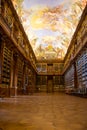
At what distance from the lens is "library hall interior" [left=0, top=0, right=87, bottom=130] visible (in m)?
11.4

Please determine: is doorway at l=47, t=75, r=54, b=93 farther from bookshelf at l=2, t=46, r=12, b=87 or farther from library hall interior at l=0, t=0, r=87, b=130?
bookshelf at l=2, t=46, r=12, b=87

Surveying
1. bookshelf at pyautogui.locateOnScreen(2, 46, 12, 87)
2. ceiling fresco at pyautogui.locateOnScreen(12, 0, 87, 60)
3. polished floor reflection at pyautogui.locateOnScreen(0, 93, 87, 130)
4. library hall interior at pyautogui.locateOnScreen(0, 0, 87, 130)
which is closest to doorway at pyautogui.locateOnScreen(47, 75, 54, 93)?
library hall interior at pyautogui.locateOnScreen(0, 0, 87, 130)

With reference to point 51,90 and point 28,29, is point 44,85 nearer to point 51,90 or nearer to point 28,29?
point 51,90

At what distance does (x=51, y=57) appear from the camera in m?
35.3

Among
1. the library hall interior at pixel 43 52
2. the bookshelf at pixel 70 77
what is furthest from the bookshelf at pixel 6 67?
the bookshelf at pixel 70 77

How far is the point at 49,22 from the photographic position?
27.1 metres

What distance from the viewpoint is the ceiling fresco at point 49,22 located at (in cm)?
2105

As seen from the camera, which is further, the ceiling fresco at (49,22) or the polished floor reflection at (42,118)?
the ceiling fresco at (49,22)

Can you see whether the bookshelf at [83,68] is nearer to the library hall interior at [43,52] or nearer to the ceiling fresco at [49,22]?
the library hall interior at [43,52]

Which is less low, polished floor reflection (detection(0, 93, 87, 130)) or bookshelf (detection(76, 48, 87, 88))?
bookshelf (detection(76, 48, 87, 88))

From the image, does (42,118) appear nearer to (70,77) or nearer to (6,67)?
(6,67)

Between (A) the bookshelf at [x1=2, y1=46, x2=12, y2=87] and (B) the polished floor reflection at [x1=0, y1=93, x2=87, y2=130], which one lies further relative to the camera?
(A) the bookshelf at [x1=2, y1=46, x2=12, y2=87]

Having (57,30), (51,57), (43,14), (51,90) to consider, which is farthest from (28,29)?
(51,90)

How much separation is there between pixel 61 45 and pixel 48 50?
3.22 meters
